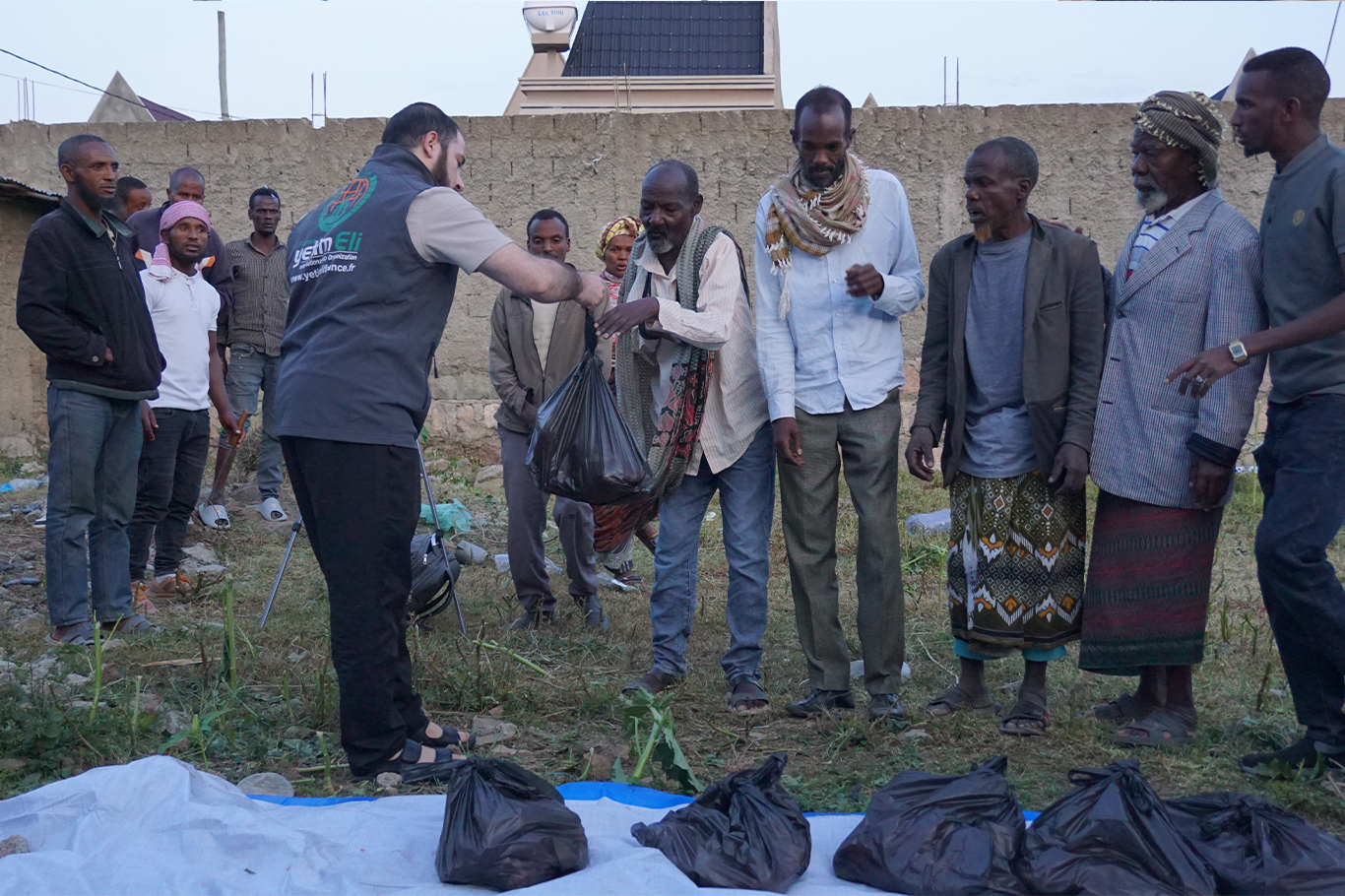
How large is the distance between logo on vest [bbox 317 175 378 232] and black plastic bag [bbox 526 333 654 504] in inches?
39.5

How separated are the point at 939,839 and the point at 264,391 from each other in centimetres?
621

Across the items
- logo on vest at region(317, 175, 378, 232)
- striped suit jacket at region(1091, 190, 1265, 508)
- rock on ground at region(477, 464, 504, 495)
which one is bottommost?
rock on ground at region(477, 464, 504, 495)

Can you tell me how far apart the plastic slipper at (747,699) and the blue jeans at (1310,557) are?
64.3 inches

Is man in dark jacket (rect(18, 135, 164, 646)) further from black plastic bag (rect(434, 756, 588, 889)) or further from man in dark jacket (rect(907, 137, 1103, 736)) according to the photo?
man in dark jacket (rect(907, 137, 1103, 736))

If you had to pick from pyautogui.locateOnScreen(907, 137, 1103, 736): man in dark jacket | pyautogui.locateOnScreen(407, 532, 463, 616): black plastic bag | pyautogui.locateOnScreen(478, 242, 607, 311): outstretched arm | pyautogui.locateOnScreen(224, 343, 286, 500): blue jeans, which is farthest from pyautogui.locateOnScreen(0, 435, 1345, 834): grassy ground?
pyautogui.locateOnScreen(224, 343, 286, 500): blue jeans

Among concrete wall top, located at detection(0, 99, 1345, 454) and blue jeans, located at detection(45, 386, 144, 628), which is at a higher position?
concrete wall top, located at detection(0, 99, 1345, 454)

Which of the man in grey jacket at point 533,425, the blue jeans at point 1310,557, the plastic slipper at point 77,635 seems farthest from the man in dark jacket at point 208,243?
the blue jeans at point 1310,557

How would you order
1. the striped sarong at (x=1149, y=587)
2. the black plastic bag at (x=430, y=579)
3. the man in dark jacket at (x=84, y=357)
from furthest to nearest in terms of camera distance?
the black plastic bag at (x=430, y=579) → the man in dark jacket at (x=84, y=357) → the striped sarong at (x=1149, y=587)

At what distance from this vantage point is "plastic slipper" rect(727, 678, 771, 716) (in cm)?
385

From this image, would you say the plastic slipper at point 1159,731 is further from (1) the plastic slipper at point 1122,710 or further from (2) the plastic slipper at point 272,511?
(2) the plastic slipper at point 272,511

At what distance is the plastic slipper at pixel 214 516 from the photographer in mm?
7016

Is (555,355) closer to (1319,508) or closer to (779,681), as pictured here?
(779,681)

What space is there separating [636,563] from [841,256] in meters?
3.38

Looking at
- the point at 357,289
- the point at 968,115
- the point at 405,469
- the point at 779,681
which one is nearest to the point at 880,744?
the point at 779,681
